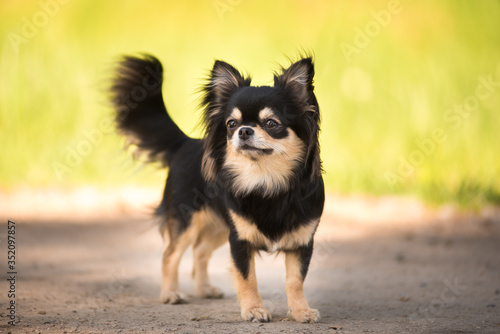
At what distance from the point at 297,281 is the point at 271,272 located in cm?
176

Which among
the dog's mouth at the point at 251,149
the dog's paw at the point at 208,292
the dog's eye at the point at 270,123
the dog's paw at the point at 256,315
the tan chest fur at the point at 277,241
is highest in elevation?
the dog's eye at the point at 270,123

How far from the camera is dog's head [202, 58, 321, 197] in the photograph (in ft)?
10.3

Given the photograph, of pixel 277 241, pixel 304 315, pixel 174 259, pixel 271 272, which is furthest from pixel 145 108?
pixel 304 315

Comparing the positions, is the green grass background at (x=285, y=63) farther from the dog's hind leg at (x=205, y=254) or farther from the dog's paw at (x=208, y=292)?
the dog's paw at (x=208, y=292)

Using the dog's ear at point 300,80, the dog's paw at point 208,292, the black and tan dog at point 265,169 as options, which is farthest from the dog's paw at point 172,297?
the dog's ear at point 300,80

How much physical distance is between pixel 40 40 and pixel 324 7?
4431 mm

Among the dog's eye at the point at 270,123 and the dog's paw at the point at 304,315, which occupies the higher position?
the dog's eye at the point at 270,123

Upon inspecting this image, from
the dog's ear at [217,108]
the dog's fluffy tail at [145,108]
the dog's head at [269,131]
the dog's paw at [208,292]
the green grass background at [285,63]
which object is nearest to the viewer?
the dog's head at [269,131]

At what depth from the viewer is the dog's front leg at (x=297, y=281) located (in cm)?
316

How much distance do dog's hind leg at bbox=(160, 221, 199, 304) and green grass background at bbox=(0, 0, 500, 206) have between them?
3784mm

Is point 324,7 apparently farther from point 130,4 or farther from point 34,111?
point 34,111

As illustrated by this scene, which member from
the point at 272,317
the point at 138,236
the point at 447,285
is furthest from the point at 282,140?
the point at 138,236

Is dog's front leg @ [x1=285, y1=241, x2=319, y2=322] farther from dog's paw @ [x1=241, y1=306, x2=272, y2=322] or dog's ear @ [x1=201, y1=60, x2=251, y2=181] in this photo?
dog's ear @ [x1=201, y1=60, x2=251, y2=181]

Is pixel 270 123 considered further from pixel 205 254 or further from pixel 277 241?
pixel 205 254
